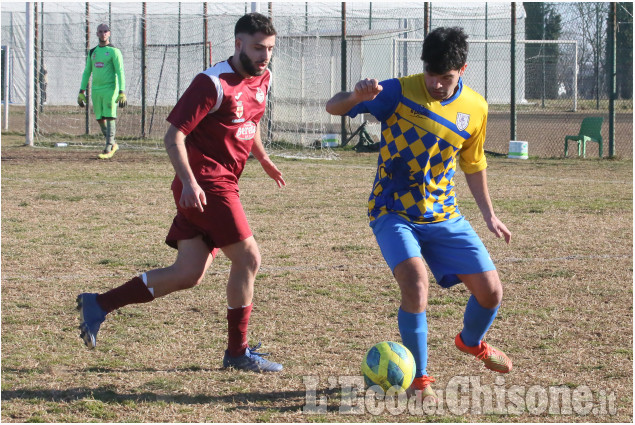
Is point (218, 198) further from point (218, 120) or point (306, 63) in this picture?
point (306, 63)

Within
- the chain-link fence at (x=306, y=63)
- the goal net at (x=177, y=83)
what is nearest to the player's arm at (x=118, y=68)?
the goal net at (x=177, y=83)

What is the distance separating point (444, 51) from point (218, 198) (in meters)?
1.30

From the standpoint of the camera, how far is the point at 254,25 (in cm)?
394

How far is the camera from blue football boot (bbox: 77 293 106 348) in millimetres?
3961

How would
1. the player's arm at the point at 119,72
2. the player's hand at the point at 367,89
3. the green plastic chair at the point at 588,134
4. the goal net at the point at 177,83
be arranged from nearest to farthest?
1. the player's hand at the point at 367,89
2. the player's arm at the point at 119,72
3. the green plastic chair at the point at 588,134
4. the goal net at the point at 177,83

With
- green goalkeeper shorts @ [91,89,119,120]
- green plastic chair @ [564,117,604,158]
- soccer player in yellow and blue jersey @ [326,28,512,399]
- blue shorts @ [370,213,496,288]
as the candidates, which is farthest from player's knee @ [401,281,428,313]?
green plastic chair @ [564,117,604,158]

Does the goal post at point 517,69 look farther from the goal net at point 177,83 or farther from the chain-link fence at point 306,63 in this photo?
the goal net at point 177,83

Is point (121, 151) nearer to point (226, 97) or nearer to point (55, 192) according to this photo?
point (55, 192)

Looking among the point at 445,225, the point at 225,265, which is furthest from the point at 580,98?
the point at 445,225

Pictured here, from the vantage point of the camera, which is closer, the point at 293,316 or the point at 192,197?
the point at 192,197

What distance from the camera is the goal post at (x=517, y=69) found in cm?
2644

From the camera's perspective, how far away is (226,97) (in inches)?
155

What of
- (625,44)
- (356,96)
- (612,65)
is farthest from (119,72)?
(625,44)

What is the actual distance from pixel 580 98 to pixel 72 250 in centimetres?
2485
